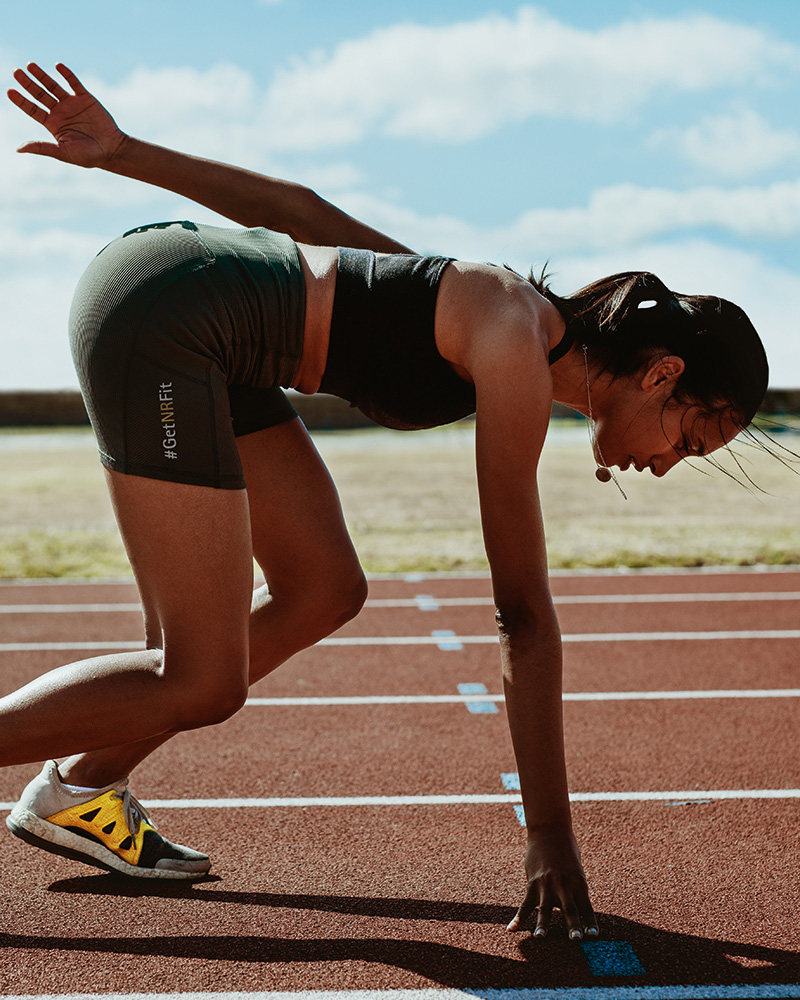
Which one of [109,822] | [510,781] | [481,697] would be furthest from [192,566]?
[481,697]

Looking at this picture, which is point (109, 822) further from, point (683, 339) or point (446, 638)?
point (446, 638)

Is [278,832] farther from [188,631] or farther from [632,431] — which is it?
[632,431]

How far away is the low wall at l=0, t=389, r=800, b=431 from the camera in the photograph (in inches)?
1460

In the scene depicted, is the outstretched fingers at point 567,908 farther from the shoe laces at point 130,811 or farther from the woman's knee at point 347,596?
the shoe laces at point 130,811

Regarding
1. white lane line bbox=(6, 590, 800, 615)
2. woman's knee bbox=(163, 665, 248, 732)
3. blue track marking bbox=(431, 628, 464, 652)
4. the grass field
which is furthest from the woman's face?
white lane line bbox=(6, 590, 800, 615)

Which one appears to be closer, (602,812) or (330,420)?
(602,812)

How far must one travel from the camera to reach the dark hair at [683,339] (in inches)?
86.5

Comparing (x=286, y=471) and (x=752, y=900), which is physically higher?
(x=286, y=471)

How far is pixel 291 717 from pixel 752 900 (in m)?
2.25

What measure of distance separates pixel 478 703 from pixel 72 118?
9.61ft

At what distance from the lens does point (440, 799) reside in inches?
130

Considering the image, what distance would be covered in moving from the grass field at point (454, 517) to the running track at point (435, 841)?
106cm

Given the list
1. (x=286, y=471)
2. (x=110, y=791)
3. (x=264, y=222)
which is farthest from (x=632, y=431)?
(x=110, y=791)

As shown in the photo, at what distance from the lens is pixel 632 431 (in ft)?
7.64
